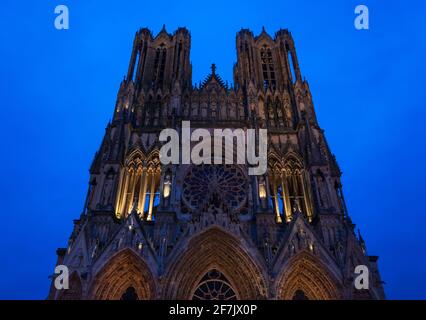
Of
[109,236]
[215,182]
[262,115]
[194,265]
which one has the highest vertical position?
[262,115]

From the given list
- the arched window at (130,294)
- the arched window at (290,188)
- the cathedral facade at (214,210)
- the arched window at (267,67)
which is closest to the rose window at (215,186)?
the cathedral facade at (214,210)

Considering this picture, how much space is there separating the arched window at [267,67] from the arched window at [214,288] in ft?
55.9

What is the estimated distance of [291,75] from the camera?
31.2m

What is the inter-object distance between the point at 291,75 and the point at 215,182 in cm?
1329

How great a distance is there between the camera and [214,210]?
2159 cm

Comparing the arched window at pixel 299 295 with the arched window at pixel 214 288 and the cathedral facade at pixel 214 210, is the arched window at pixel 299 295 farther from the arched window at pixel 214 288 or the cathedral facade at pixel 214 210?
the arched window at pixel 214 288

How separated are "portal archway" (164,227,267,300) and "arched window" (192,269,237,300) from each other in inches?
2.5

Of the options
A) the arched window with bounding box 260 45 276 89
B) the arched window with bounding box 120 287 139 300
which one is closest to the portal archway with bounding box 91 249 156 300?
the arched window with bounding box 120 287 139 300

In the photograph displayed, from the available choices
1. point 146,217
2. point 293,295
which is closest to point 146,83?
point 146,217

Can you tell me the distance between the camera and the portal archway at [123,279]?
19.2 metres

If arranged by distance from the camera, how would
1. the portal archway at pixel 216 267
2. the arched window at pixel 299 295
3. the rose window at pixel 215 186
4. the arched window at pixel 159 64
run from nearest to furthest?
the portal archway at pixel 216 267 < the arched window at pixel 299 295 < the rose window at pixel 215 186 < the arched window at pixel 159 64

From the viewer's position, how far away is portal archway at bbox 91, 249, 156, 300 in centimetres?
1919
